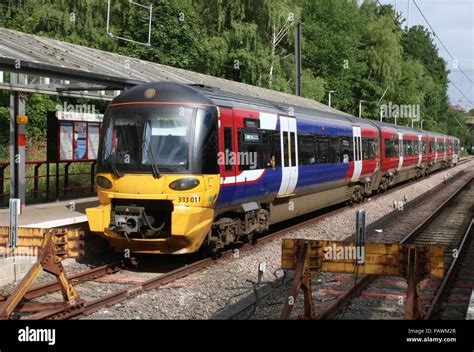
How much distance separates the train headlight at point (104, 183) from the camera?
9.92m

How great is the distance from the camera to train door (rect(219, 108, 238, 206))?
1026cm

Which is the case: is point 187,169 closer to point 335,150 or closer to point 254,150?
point 254,150

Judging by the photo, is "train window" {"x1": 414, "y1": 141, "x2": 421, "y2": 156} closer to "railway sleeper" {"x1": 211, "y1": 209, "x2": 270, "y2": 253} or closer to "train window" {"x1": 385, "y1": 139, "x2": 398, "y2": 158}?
"train window" {"x1": 385, "y1": 139, "x2": 398, "y2": 158}

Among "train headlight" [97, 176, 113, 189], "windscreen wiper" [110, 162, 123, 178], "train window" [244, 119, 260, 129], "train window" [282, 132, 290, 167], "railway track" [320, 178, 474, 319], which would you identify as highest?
"train window" [244, 119, 260, 129]

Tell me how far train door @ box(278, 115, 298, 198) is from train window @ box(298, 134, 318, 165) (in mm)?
377

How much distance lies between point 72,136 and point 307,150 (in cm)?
560

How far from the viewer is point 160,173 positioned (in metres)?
9.56

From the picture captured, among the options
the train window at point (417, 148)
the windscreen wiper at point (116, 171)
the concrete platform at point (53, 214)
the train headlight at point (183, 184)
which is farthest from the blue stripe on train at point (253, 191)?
the train window at point (417, 148)

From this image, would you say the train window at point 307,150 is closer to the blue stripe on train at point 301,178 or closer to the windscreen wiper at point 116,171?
the blue stripe on train at point 301,178

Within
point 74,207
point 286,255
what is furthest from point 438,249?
point 74,207

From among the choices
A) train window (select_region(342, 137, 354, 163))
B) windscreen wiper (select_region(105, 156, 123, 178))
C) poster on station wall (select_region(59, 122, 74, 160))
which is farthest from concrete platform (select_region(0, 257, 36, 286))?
train window (select_region(342, 137, 354, 163))

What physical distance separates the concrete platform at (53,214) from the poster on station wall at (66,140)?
3.72 ft

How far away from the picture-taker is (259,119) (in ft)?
39.2

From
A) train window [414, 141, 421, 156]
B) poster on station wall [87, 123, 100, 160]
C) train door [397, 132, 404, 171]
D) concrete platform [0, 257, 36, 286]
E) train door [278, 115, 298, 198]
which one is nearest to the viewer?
concrete platform [0, 257, 36, 286]
